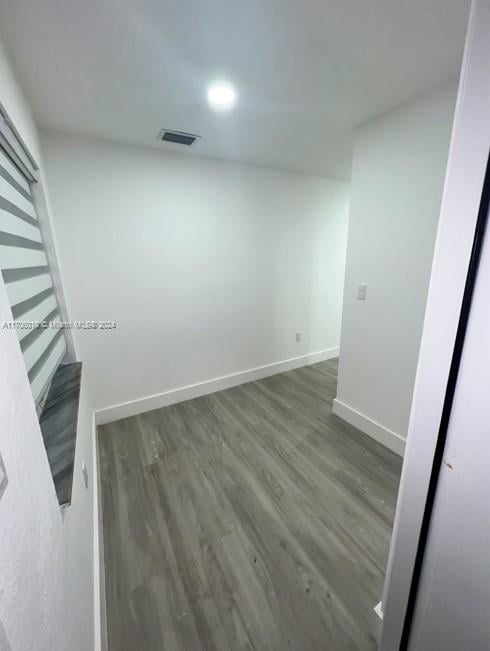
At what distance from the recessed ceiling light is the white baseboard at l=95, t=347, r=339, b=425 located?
231 cm

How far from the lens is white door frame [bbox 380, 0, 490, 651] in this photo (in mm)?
477

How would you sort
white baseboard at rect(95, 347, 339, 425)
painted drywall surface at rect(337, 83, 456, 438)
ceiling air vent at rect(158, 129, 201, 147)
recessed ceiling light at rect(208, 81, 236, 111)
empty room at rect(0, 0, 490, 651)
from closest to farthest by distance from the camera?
empty room at rect(0, 0, 490, 651)
recessed ceiling light at rect(208, 81, 236, 111)
painted drywall surface at rect(337, 83, 456, 438)
ceiling air vent at rect(158, 129, 201, 147)
white baseboard at rect(95, 347, 339, 425)

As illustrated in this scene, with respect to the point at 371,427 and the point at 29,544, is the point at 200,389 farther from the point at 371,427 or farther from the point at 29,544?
the point at 29,544

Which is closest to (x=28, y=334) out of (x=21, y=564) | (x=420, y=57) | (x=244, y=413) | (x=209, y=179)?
(x=21, y=564)

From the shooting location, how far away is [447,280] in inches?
22.2

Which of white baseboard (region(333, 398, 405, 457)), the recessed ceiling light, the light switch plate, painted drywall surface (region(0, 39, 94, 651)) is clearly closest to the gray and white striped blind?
painted drywall surface (region(0, 39, 94, 651))

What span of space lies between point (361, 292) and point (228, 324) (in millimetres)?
1379

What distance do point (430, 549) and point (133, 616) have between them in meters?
1.20

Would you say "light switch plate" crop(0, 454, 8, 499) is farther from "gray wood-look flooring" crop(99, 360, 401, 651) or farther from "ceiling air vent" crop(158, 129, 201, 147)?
"ceiling air vent" crop(158, 129, 201, 147)

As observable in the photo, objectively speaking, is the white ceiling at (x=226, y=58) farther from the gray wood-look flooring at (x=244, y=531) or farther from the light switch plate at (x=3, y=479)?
the gray wood-look flooring at (x=244, y=531)

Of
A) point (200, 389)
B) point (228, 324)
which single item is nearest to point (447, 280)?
point (228, 324)

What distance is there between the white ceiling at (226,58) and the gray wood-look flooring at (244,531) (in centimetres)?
229

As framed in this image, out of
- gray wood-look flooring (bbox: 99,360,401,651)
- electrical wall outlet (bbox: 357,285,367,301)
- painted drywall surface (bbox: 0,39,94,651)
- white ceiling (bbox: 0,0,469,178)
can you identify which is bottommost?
gray wood-look flooring (bbox: 99,360,401,651)

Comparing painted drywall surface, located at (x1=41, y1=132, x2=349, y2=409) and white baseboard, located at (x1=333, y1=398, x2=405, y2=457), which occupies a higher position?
painted drywall surface, located at (x1=41, y1=132, x2=349, y2=409)
